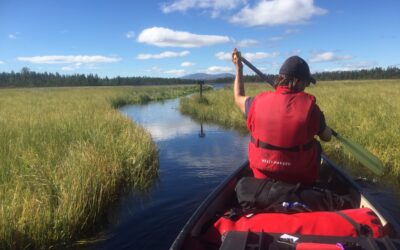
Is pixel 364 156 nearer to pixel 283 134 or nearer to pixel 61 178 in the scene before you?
pixel 283 134

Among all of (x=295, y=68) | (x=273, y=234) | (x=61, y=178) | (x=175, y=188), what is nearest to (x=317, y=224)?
(x=273, y=234)

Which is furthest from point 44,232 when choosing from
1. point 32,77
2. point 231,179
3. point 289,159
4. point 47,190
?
point 32,77

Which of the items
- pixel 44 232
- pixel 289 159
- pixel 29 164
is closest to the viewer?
pixel 289 159

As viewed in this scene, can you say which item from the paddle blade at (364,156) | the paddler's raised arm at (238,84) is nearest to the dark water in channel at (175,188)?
the paddler's raised arm at (238,84)

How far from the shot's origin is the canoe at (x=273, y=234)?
3014 millimetres

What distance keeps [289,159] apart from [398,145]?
602 cm

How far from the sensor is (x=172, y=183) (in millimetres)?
9133

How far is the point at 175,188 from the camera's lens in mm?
8727

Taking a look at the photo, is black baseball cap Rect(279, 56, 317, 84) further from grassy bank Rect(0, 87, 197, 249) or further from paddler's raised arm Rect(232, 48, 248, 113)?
grassy bank Rect(0, 87, 197, 249)

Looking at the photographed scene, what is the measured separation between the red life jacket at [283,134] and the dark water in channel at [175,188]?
272cm

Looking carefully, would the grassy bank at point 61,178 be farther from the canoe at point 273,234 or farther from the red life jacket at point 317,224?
the red life jacket at point 317,224

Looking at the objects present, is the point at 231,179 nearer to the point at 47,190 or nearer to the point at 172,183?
the point at 47,190

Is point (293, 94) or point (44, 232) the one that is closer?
point (293, 94)

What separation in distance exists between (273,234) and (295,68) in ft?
5.64
